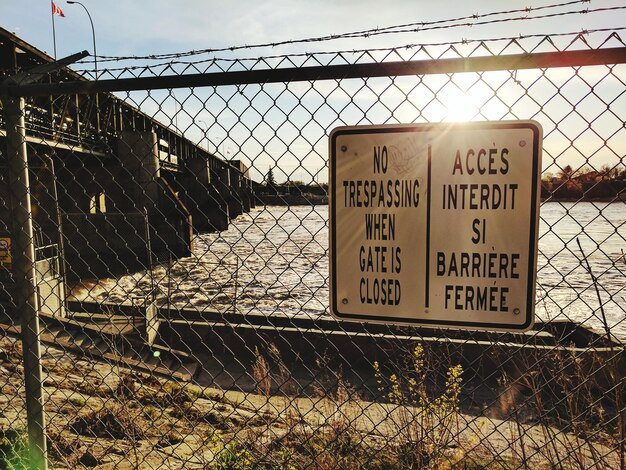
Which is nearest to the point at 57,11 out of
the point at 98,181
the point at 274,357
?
the point at 98,181

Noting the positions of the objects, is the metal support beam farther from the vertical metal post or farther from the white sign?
the vertical metal post

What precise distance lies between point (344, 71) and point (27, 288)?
251 cm

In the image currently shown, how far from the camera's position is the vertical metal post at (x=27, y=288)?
2.92 metres

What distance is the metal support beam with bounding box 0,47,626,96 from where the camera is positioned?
2127 millimetres

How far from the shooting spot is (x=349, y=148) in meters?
2.36

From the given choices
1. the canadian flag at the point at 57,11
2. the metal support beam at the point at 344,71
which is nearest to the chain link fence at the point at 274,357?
the metal support beam at the point at 344,71

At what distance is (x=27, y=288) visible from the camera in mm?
2975

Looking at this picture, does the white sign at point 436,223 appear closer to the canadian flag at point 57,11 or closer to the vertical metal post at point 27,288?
the vertical metal post at point 27,288

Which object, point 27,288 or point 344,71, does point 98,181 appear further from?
point 344,71

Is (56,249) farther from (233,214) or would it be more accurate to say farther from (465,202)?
(233,214)

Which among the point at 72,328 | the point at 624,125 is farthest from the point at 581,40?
the point at 72,328

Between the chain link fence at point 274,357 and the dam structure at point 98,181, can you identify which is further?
the dam structure at point 98,181

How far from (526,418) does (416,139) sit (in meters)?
10.1

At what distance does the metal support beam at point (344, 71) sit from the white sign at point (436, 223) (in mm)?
310
